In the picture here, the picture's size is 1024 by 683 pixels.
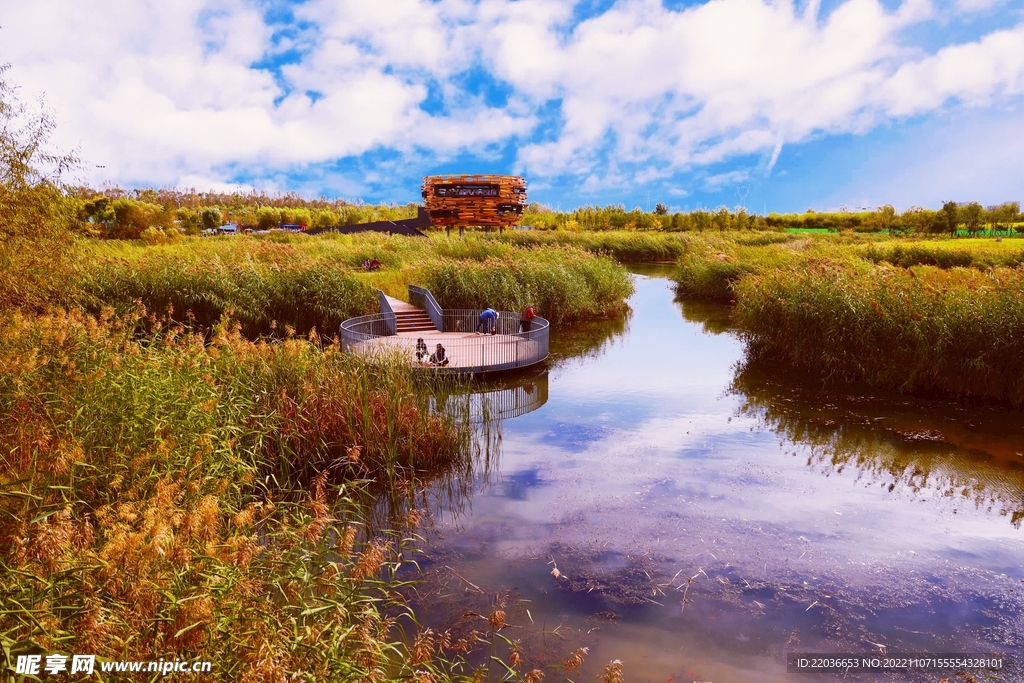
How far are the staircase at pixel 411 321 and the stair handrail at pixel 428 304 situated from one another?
0.18 m

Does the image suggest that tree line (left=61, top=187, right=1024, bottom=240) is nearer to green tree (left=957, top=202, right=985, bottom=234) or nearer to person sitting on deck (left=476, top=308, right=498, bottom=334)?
green tree (left=957, top=202, right=985, bottom=234)

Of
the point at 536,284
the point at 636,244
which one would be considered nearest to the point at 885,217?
the point at 636,244

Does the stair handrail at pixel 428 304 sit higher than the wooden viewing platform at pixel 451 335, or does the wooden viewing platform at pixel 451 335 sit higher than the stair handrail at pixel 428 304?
the stair handrail at pixel 428 304

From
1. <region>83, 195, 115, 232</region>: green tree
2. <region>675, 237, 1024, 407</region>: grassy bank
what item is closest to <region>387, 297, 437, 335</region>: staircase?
<region>675, 237, 1024, 407</region>: grassy bank

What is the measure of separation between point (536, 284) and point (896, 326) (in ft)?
42.7

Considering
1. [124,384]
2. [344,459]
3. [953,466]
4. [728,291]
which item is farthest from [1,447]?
[728,291]

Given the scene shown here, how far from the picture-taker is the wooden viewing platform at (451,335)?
17688 millimetres

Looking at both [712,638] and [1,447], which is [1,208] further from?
[712,638]

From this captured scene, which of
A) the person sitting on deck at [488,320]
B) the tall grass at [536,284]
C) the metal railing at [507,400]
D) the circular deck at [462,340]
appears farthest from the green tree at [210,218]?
the metal railing at [507,400]

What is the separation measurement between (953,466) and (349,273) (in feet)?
60.0

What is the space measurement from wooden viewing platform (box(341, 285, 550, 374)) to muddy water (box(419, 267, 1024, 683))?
9.17ft

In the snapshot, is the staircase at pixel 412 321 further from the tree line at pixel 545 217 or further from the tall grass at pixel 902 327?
the tree line at pixel 545 217

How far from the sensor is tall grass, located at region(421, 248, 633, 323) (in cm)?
2453

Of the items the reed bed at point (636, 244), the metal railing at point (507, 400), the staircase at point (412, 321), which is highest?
the reed bed at point (636, 244)
